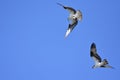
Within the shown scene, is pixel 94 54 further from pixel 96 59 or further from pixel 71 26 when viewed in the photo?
pixel 71 26

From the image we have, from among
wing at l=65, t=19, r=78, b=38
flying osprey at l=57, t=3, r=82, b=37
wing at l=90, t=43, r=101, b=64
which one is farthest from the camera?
wing at l=90, t=43, r=101, b=64

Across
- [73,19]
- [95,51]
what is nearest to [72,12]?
[73,19]

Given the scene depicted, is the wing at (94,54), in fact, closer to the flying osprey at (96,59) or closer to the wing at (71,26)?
the flying osprey at (96,59)

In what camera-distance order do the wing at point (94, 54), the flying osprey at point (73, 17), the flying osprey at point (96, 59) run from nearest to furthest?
the flying osprey at point (73, 17) < the flying osprey at point (96, 59) < the wing at point (94, 54)

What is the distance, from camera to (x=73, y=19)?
13.1m

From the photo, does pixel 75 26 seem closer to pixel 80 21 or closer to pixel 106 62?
pixel 80 21

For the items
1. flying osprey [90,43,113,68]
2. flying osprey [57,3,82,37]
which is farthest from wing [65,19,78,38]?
flying osprey [90,43,113,68]

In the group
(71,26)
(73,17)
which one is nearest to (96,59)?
(71,26)

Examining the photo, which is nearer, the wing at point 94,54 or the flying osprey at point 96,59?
the flying osprey at point 96,59

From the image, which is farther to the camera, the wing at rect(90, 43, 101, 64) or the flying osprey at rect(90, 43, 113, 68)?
the wing at rect(90, 43, 101, 64)

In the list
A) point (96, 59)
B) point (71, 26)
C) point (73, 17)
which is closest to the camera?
point (73, 17)

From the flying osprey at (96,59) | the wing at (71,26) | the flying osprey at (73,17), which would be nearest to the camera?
the flying osprey at (73,17)

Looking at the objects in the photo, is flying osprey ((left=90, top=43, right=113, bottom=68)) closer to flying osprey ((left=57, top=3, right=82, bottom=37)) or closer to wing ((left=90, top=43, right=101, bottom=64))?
wing ((left=90, top=43, right=101, bottom=64))

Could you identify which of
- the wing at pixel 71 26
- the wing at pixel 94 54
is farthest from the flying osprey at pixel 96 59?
the wing at pixel 71 26
